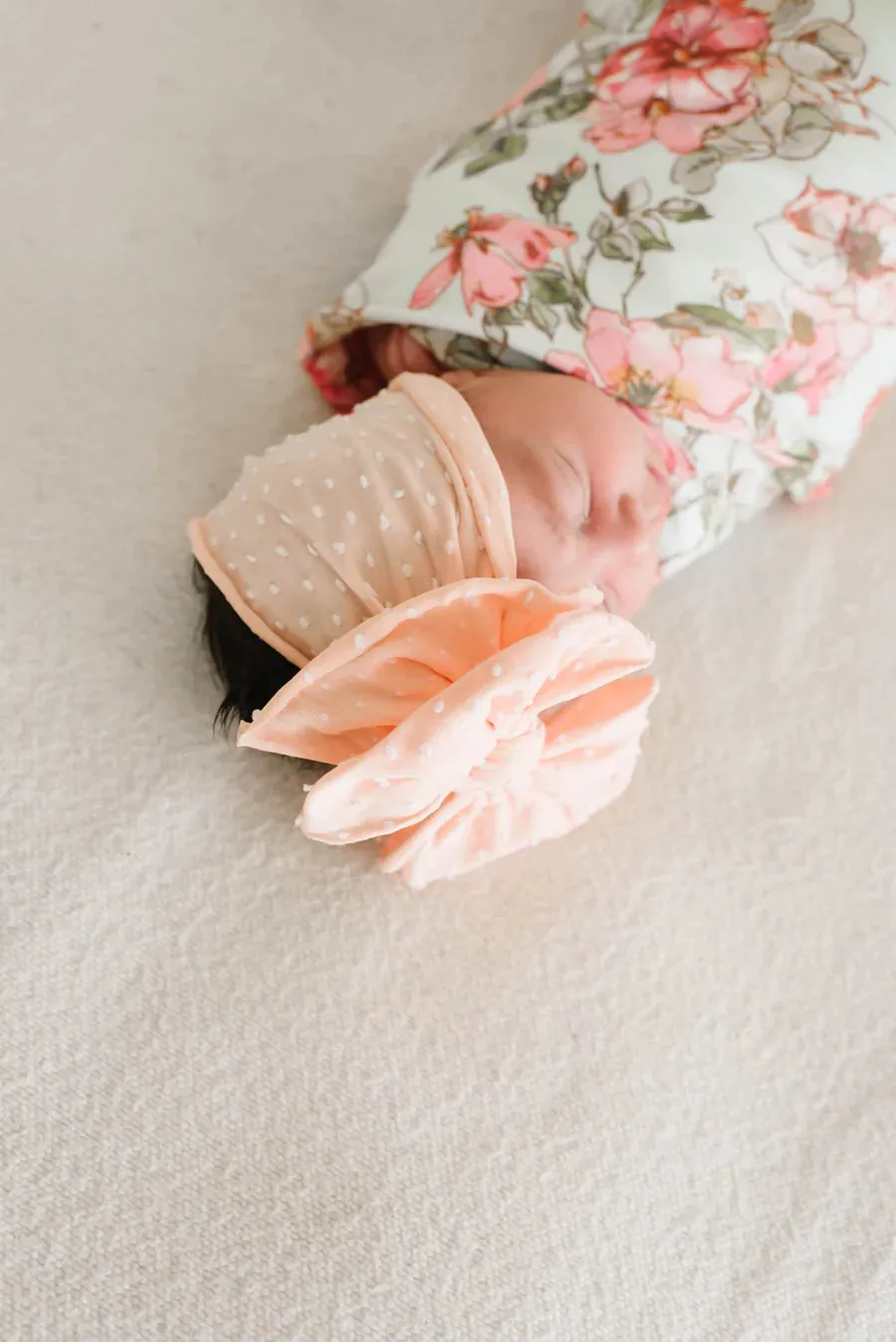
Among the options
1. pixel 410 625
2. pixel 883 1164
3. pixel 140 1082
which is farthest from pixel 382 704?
pixel 883 1164

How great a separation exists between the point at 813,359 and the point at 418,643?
419 mm

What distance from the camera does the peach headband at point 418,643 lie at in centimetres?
64

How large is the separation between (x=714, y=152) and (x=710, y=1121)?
0.70m

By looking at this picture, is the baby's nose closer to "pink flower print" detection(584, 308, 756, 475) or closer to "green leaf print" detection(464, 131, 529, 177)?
"pink flower print" detection(584, 308, 756, 475)

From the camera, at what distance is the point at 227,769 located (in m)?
0.79

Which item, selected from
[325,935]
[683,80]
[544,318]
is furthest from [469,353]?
[325,935]

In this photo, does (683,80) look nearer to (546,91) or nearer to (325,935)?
(546,91)

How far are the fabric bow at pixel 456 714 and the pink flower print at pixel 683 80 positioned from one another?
1.34 feet

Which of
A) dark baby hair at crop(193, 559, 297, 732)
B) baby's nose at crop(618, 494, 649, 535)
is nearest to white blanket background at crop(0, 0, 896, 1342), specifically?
dark baby hair at crop(193, 559, 297, 732)

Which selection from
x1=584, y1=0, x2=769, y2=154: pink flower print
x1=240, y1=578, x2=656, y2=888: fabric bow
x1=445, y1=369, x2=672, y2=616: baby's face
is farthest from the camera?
x1=584, y1=0, x2=769, y2=154: pink flower print

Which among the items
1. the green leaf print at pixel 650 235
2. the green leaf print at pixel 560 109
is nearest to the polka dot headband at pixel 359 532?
the green leaf print at pixel 650 235

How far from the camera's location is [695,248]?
81cm

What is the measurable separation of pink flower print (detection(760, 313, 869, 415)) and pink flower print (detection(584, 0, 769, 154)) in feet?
0.54

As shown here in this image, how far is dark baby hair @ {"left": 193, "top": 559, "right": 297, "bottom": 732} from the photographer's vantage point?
2.41ft
